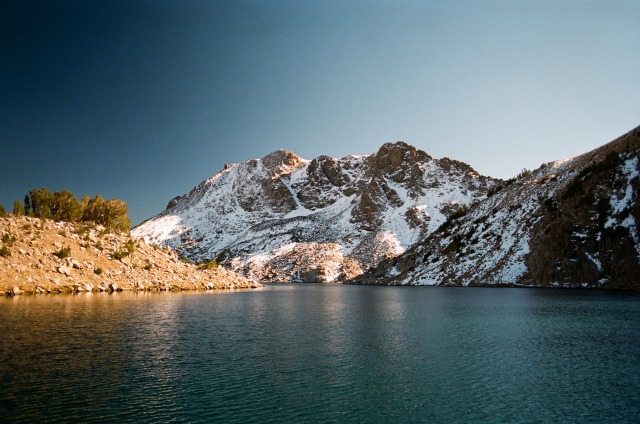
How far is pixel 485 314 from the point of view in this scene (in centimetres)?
5091

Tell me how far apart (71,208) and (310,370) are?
292 ft

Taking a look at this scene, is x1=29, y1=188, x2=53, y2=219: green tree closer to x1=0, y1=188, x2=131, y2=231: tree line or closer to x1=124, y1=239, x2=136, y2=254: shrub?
x1=0, y1=188, x2=131, y2=231: tree line

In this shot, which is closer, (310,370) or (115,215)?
(310,370)

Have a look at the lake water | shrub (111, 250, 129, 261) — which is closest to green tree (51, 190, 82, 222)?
shrub (111, 250, 129, 261)

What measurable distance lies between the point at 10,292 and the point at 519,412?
66077mm

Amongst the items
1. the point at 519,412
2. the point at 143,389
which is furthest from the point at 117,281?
the point at 519,412

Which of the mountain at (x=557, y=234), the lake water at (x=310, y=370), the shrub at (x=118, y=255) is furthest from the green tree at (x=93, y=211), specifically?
the mountain at (x=557, y=234)

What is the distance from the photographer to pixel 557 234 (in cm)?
→ 10962

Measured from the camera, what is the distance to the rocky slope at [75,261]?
61.5 metres

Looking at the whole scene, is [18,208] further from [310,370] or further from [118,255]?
[310,370]

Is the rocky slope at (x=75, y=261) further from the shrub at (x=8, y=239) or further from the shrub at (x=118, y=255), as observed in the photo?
the shrub at (x=118, y=255)

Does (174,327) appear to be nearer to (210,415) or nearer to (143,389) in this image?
(143,389)

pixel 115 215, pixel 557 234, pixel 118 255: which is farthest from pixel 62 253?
Answer: pixel 557 234

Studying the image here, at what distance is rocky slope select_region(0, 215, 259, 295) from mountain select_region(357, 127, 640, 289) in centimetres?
8708
